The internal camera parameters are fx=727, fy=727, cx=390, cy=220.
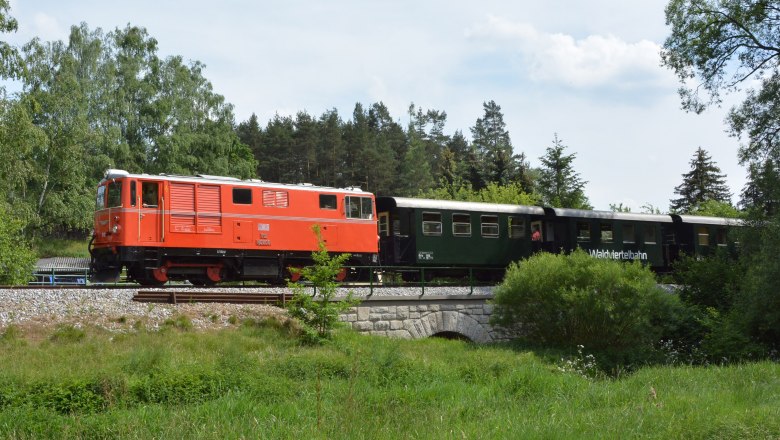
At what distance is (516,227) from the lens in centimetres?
2645

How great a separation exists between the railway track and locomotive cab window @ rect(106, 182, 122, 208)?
3.52 meters

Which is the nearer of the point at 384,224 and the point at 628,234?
the point at 384,224

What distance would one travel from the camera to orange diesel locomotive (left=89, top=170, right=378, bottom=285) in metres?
18.9

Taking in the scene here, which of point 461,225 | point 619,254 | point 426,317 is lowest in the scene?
point 426,317

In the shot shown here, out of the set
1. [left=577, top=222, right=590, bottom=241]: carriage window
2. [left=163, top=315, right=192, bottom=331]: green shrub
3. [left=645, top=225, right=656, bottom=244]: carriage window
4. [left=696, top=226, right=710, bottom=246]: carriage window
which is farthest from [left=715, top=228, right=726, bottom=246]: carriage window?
[left=163, top=315, right=192, bottom=331]: green shrub

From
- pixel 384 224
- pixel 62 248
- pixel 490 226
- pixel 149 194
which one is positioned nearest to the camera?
pixel 149 194

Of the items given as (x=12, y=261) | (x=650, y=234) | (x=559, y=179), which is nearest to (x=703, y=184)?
(x=559, y=179)

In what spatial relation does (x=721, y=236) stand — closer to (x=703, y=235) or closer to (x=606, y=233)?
(x=703, y=235)

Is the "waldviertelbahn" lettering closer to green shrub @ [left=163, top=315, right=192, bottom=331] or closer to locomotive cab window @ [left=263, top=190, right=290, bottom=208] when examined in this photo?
locomotive cab window @ [left=263, top=190, right=290, bottom=208]

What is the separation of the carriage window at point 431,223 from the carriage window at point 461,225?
60 cm

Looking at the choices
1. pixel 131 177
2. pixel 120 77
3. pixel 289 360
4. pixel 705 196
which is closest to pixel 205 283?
pixel 131 177

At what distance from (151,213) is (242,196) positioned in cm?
260

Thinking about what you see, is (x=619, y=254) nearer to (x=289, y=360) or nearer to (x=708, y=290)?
(x=708, y=290)

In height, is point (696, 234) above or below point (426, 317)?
above
